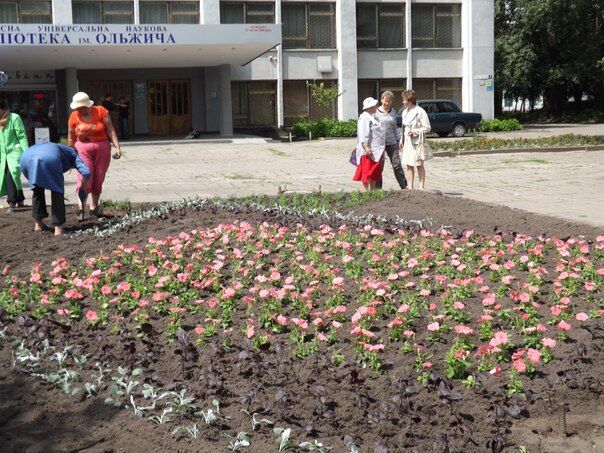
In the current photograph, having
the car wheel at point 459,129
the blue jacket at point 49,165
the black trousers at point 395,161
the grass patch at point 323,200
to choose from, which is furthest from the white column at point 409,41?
the blue jacket at point 49,165

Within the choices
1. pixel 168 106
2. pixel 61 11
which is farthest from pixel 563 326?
pixel 168 106

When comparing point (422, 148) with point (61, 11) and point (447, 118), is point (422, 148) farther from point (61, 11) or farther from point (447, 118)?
point (61, 11)

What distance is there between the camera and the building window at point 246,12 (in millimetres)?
44312

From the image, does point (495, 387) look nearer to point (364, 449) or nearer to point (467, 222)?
point (364, 449)

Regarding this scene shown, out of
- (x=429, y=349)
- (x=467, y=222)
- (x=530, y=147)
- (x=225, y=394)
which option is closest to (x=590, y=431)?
(x=429, y=349)

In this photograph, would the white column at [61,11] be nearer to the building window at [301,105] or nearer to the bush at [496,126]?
the building window at [301,105]

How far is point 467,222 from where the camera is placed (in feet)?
31.0

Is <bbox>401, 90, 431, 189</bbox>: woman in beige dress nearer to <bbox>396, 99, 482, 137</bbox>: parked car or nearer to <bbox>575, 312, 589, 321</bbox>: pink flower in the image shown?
<bbox>575, 312, 589, 321</bbox>: pink flower

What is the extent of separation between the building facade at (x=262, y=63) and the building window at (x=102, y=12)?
0.16ft

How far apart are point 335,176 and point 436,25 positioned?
3022 cm

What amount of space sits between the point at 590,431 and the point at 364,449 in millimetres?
1142

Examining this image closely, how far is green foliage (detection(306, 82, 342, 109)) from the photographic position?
4348 cm

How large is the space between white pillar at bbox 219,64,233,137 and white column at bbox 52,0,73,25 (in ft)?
23.9

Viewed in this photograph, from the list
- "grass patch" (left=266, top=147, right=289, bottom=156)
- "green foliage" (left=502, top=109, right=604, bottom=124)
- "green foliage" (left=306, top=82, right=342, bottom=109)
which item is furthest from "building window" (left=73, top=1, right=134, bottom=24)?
"green foliage" (left=502, top=109, right=604, bottom=124)
